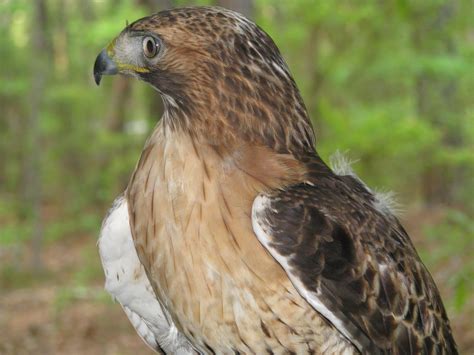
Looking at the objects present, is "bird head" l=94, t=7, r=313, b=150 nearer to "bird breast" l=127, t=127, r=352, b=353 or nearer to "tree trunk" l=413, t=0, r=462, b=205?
"bird breast" l=127, t=127, r=352, b=353

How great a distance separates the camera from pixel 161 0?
279 inches

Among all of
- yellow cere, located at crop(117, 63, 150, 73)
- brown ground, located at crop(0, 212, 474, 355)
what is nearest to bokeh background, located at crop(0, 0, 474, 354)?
brown ground, located at crop(0, 212, 474, 355)

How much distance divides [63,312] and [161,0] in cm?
538

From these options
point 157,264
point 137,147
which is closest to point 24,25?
point 137,147

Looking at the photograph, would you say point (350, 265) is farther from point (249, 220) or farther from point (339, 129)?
point (339, 129)

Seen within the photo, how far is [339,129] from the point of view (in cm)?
879

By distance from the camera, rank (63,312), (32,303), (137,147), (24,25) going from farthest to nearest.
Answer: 1. (24,25)
2. (137,147)
3. (32,303)
4. (63,312)

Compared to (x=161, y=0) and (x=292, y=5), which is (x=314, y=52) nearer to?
(x=292, y=5)

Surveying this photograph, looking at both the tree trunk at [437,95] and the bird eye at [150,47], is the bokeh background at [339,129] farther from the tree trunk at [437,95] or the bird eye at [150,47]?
the bird eye at [150,47]

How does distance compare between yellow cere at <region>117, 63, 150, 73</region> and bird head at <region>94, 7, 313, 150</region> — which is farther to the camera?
yellow cere at <region>117, 63, 150, 73</region>

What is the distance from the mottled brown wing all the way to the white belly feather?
94 cm

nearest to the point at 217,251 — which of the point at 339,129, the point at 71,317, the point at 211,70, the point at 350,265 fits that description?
the point at 350,265

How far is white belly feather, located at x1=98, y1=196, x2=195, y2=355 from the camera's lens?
12.7 feet

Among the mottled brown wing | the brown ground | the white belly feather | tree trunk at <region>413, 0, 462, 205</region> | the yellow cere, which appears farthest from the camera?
tree trunk at <region>413, 0, 462, 205</region>
